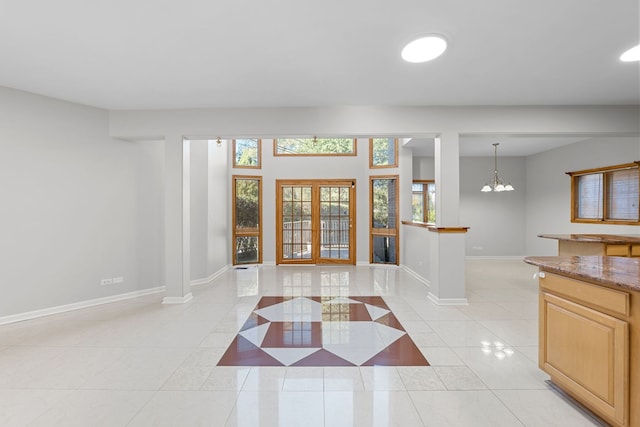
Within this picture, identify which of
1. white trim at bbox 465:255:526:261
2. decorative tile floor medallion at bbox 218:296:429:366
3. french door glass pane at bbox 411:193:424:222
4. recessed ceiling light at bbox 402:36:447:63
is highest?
recessed ceiling light at bbox 402:36:447:63

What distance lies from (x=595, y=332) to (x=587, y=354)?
0.16 meters

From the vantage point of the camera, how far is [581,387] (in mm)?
1677

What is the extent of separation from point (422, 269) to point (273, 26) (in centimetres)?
440

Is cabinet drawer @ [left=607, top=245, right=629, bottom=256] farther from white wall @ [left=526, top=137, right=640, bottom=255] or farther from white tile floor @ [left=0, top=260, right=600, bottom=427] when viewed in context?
white wall @ [left=526, top=137, right=640, bottom=255]

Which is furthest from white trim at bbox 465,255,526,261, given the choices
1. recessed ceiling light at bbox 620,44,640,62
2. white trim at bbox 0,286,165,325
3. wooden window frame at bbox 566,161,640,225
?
white trim at bbox 0,286,165,325

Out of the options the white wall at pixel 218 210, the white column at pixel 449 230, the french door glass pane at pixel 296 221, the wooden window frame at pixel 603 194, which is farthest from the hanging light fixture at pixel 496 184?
the white wall at pixel 218 210

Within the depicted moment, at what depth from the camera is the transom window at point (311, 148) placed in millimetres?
6546

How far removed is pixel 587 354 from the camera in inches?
64.1

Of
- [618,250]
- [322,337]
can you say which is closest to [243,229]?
[322,337]

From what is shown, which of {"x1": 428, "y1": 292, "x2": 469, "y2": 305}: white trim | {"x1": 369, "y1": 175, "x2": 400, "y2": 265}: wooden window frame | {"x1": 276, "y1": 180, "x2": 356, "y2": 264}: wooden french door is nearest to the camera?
{"x1": 428, "y1": 292, "x2": 469, "y2": 305}: white trim

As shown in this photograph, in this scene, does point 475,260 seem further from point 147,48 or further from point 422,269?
point 147,48

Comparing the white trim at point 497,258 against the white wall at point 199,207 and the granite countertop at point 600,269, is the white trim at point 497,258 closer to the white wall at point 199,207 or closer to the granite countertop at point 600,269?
the granite countertop at point 600,269

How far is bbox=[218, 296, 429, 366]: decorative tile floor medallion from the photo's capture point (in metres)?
2.34

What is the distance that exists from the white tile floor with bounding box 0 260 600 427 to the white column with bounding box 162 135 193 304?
47 centimetres
